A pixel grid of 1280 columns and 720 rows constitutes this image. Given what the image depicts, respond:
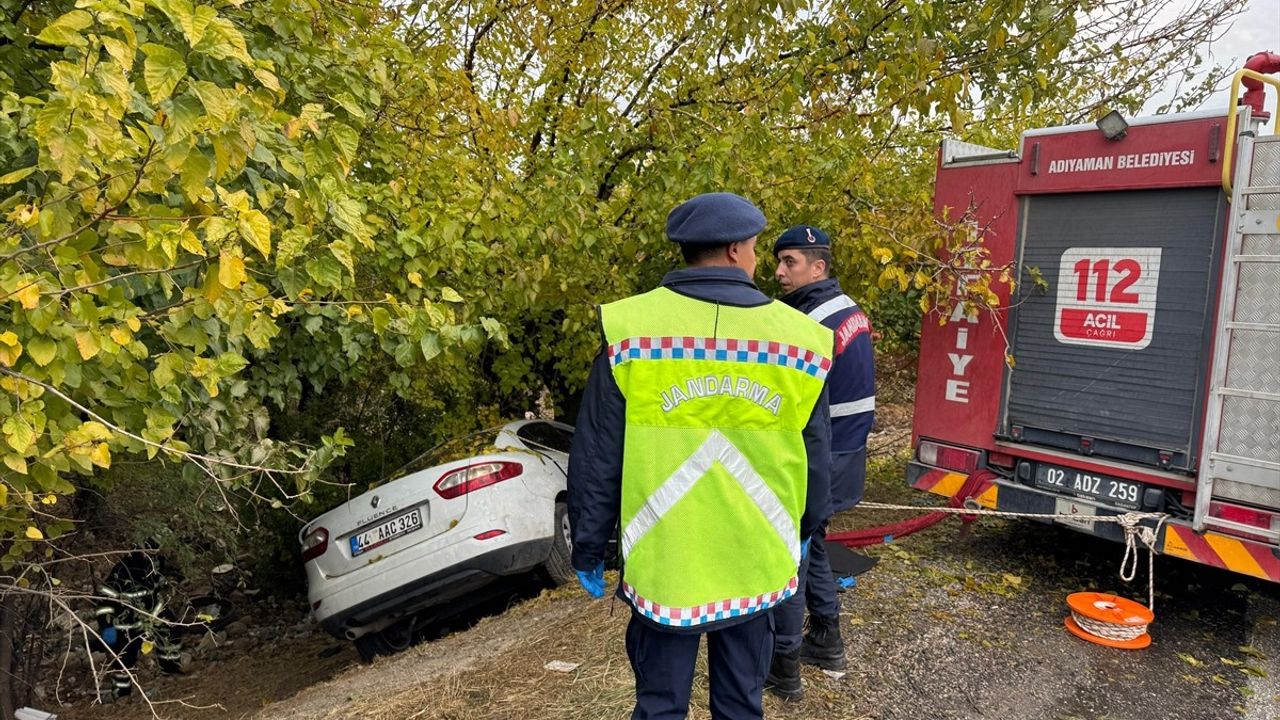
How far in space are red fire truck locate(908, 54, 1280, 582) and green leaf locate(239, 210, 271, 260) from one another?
440 cm

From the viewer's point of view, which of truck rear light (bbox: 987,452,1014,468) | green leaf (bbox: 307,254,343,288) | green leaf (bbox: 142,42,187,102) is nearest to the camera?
green leaf (bbox: 142,42,187,102)

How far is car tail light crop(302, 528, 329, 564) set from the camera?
6.21 meters

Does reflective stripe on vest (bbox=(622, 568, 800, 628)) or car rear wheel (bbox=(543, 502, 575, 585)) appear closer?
reflective stripe on vest (bbox=(622, 568, 800, 628))

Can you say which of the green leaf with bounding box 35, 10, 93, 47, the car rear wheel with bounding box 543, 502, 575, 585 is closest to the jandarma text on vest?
the green leaf with bounding box 35, 10, 93, 47

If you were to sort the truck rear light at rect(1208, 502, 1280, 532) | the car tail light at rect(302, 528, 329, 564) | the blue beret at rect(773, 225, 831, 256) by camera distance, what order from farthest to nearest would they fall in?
the car tail light at rect(302, 528, 329, 564) < the truck rear light at rect(1208, 502, 1280, 532) < the blue beret at rect(773, 225, 831, 256)

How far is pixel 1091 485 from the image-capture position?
16.8 ft

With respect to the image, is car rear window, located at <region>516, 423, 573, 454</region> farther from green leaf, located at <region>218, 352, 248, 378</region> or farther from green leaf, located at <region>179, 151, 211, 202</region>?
green leaf, located at <region>179, 151, 211, 202</region>

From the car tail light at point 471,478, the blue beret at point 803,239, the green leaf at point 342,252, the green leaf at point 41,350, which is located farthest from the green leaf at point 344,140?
the car tail light at point 471,478

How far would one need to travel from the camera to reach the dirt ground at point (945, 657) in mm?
3824

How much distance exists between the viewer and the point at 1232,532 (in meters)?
4.42

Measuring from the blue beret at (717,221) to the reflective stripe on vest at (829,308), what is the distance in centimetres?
126

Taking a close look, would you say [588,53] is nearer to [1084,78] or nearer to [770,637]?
[1084,78]

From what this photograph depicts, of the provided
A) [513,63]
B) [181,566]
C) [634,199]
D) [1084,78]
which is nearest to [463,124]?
[634,199]

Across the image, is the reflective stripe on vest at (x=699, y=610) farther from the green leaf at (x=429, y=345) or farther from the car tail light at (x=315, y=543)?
the car tail light at (x=315, y=543)
